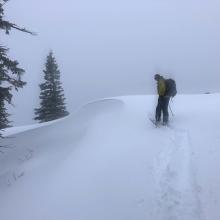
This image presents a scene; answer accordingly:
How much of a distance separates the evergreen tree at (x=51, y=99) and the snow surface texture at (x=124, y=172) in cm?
2189

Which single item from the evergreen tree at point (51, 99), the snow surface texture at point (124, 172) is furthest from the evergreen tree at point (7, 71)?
the evergreen tree at point (51, 99)

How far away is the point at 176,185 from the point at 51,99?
108ft

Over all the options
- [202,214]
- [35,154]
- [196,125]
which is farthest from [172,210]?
[35,154]

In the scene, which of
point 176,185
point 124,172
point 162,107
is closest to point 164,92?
point 162,107

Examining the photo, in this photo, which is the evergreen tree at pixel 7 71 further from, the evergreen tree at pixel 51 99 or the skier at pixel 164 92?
the evergreen tree at pixel 51 99

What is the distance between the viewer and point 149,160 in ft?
42.5

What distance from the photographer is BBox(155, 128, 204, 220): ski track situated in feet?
32.6

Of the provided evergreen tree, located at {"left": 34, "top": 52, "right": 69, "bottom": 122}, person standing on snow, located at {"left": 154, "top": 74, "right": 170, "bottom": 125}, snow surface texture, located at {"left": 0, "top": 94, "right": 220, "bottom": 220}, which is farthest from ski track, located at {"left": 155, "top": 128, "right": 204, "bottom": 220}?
evergreen tree, located at {"left": 34, "top": 52, "right": 69, "bottom": 122}

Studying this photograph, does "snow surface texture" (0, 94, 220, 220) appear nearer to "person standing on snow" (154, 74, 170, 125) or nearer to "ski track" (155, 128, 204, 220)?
"ski track" (155, 128, 204, 220)

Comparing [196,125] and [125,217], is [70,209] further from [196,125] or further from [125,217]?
[196,125]

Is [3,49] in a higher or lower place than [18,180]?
higher

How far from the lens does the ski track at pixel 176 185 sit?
392 inches

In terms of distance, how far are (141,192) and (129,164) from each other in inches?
75.5

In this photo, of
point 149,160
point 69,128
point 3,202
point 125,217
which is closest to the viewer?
point 125,217
